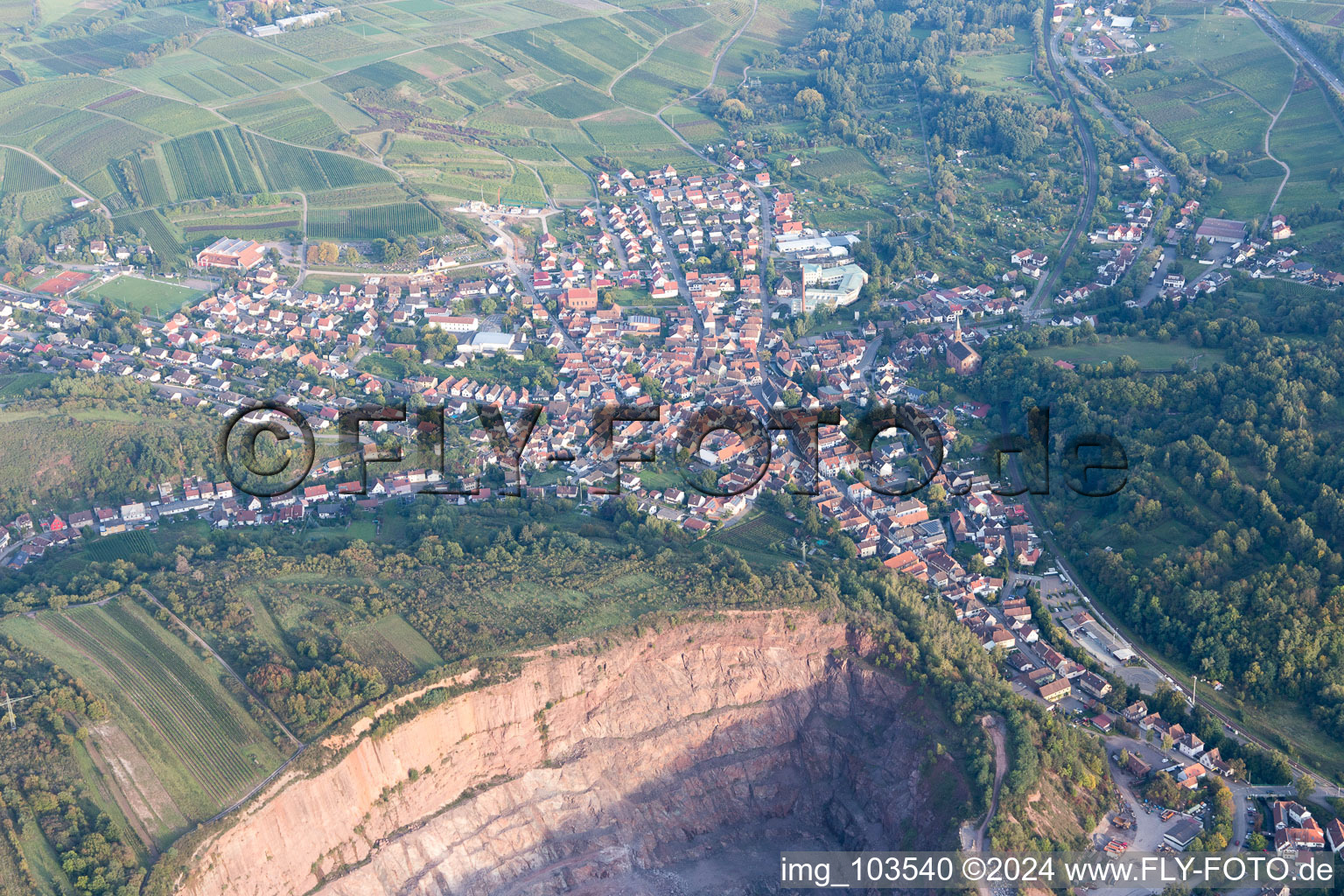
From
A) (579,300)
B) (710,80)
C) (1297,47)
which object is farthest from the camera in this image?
(710,80)

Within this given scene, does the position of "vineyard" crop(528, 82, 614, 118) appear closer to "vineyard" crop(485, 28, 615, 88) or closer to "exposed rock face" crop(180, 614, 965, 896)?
"vineyard" crop(485, 28, 615, 88)

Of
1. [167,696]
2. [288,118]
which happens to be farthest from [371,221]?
[167,696]

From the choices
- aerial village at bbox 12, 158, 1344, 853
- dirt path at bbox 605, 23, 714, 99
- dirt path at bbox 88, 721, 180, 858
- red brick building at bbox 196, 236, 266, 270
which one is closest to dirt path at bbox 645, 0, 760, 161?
dirt path at bbox 605, 23, 714, 99

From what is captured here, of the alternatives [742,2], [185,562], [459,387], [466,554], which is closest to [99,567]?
[185,562]

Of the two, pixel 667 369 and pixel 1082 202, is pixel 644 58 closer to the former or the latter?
pixel 1082 202

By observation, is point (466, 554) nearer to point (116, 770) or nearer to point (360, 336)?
point (116, 770)

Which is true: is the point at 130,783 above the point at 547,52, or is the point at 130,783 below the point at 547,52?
below

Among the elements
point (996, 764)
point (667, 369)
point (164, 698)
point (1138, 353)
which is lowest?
point (996, 764)
